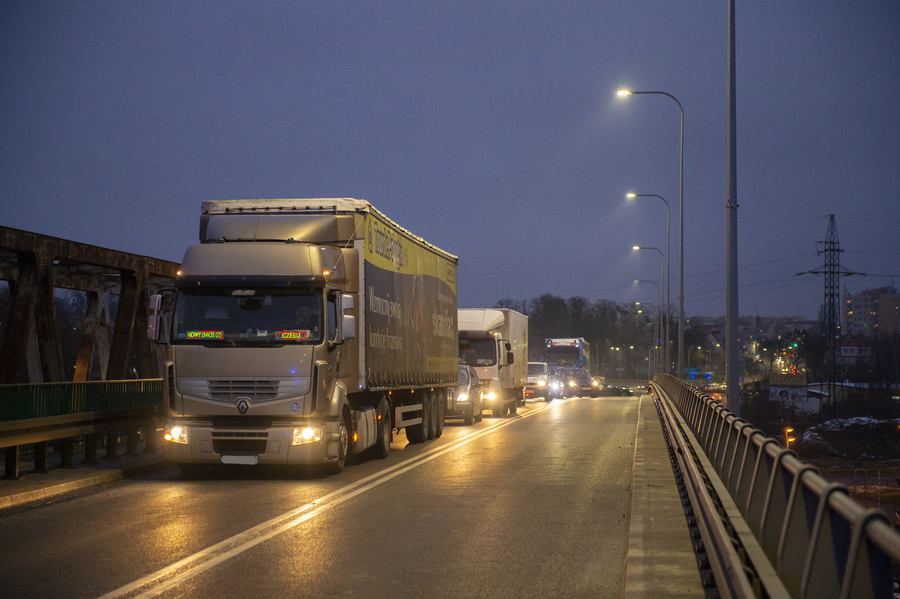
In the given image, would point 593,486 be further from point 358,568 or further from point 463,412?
point 463,412

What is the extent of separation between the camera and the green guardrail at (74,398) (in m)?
12.7

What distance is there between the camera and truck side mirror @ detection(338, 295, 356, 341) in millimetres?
14047

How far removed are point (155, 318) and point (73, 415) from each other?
184 centimetres

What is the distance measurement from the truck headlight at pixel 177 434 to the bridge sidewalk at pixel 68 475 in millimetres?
936

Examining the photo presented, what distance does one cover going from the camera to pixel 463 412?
93.4 feet

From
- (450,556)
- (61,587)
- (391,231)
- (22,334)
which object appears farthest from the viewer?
(391,231)

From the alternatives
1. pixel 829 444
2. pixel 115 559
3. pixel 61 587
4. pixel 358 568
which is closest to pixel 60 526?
pixel 115 559

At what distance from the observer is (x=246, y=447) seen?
45.4ft

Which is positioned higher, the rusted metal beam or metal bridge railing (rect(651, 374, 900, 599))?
the rusted metal beam

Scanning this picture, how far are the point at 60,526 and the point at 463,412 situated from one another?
1912 centimetres

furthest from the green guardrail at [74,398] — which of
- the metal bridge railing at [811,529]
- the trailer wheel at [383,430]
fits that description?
the metal bridge railing at [811,529]

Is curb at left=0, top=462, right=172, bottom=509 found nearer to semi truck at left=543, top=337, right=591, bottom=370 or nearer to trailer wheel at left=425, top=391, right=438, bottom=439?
trailer wheel at left=425, top=391, right=438, bottom=439

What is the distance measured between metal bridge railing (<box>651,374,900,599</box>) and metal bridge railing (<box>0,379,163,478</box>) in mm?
9320

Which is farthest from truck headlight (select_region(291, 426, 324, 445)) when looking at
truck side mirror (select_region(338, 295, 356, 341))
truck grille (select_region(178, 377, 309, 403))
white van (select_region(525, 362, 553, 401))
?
white van (select_region(525, 362, 553, 401))
